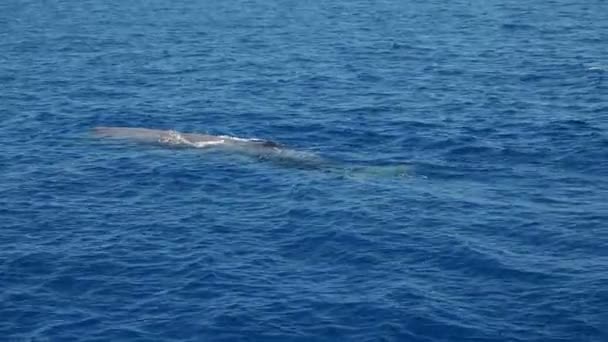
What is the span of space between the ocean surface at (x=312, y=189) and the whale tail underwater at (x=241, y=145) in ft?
1.96

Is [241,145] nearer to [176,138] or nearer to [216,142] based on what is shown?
[216,142]

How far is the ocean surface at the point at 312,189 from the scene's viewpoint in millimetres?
52281

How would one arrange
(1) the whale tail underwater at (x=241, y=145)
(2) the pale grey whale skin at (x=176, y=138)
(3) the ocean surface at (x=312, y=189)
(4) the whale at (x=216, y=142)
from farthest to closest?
(2) the pale grey whale skin at (x=176, y=138), (4) the whale at (x=216, y=142), (1) the whale tail underwater at (x=241, y=145), (3) the ocean surface at (x=312, y=189)

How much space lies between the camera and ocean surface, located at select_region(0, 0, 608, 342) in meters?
52.3

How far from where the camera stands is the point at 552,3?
140625 millimetres

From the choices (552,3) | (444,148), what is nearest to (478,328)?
(444,148)

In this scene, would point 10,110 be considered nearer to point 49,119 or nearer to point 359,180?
point 49,119

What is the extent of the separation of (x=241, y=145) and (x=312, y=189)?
37.4 feet

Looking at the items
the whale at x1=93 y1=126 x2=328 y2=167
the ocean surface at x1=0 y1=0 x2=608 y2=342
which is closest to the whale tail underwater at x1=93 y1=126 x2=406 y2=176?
the whale at x1=93 y1=126 x2=328 y2=167

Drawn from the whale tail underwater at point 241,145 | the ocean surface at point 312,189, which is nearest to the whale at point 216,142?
the whale tail underwater at point 241,145

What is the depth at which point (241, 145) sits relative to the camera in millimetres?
79375

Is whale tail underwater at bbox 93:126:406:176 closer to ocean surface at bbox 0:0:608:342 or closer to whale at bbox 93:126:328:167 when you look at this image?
whale at bbox 93:126:328:167

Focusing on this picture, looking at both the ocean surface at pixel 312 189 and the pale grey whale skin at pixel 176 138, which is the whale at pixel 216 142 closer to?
the pale grey whale skin at pixel 176 138

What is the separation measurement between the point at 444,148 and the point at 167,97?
99.3 feet
